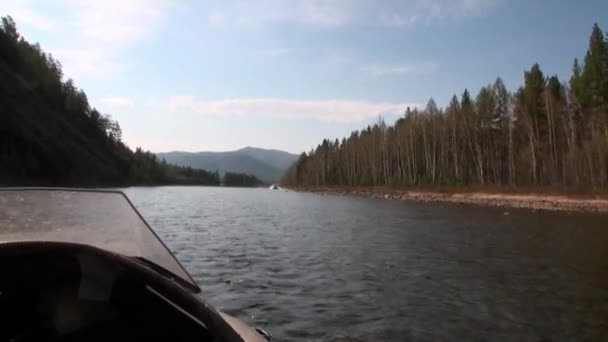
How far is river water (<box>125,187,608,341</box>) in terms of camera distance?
344 inches

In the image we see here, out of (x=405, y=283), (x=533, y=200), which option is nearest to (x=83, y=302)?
(x=405, y=283)

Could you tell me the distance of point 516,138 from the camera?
3000 inches

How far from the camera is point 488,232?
25.2m

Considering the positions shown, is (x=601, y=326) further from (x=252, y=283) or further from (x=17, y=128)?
Result: (x=17, y=128)

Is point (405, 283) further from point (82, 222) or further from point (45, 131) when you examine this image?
point (45, 131)

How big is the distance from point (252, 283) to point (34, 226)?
9.04m

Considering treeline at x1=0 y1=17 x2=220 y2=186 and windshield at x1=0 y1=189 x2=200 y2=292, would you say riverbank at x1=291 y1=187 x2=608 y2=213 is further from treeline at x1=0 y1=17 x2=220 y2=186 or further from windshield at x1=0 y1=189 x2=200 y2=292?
treeline at x1=0 y1=17 x2=220 y2=186

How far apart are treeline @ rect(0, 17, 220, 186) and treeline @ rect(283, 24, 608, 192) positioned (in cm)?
6302

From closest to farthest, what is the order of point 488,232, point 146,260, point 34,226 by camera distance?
point 34,226 → point 146,260 → point 488,232

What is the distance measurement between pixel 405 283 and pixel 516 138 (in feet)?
237

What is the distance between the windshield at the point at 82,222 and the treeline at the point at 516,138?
58.4m

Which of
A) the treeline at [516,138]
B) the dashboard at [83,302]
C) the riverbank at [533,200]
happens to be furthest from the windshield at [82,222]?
the treeline at [516,138]

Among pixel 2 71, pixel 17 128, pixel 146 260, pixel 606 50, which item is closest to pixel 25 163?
pixel 17 128

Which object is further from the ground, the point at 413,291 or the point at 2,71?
the point at 2,71
